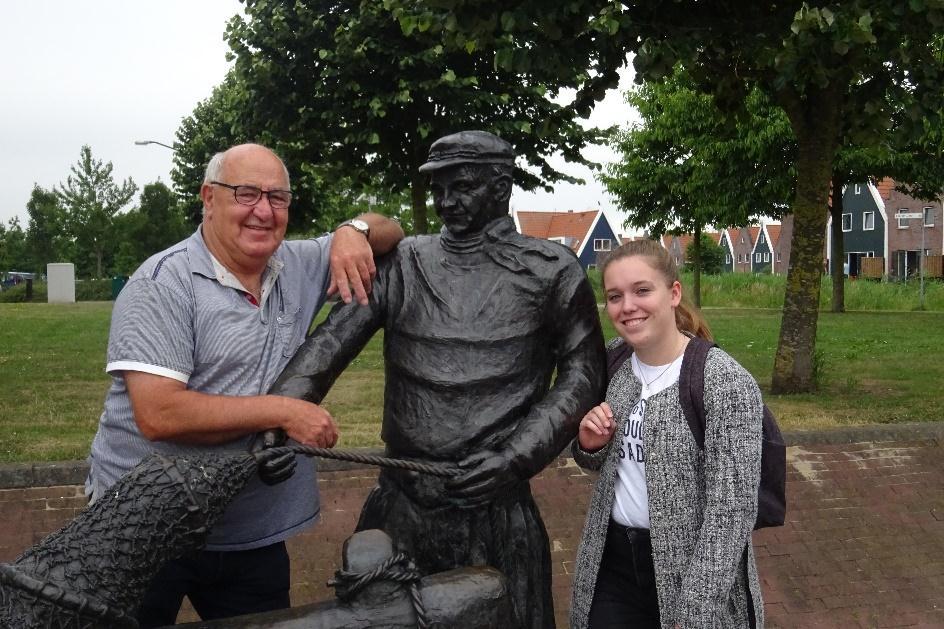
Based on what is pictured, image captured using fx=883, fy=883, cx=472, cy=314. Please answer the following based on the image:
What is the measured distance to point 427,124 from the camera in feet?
38.5

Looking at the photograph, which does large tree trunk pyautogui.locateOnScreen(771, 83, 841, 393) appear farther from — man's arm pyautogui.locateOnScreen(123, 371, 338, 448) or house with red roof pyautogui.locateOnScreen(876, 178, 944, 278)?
house with red roof pyautogui.locateOnScreen(876, 178, 944, 278)

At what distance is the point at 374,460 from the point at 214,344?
55cm

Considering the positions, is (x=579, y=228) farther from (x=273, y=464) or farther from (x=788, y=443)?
(x=273, y=464)

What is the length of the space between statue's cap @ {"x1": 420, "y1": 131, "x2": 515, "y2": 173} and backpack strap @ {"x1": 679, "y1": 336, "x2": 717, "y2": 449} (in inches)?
28.0

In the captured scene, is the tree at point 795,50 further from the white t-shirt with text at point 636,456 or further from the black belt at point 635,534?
the black belt at point 635,534

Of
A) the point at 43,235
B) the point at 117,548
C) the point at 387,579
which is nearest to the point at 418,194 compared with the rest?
the point at 387,579

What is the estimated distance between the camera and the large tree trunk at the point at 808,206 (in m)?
7.73

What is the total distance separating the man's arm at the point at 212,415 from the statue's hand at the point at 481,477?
301mm

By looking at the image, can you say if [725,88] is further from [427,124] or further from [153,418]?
[153,418]

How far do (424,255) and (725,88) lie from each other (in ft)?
18.3

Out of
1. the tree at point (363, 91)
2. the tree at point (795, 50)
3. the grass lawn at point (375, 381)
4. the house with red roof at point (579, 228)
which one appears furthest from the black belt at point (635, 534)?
the house with red roof at point (579, 228)

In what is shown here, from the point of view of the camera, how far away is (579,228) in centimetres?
4831

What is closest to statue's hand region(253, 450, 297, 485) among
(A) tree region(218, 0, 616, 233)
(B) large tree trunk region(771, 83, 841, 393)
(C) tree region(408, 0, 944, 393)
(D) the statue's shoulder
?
(D) the statue's shoulder

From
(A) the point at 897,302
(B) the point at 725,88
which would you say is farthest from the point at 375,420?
(A) the point at 897,302
